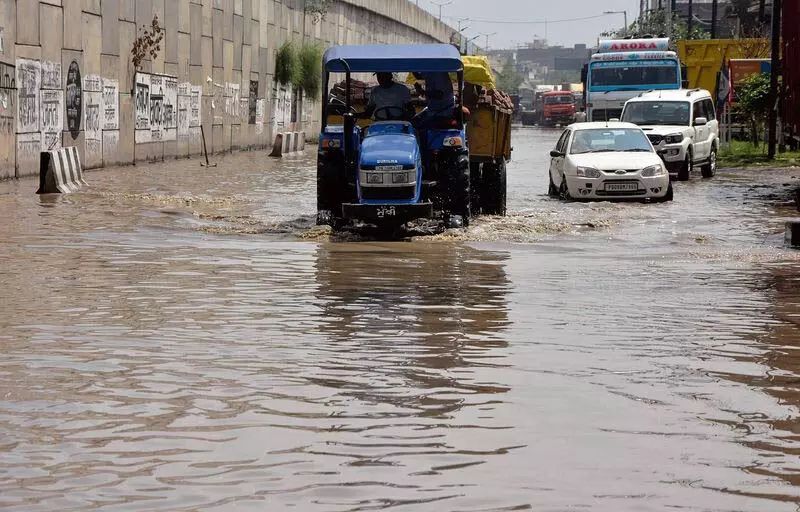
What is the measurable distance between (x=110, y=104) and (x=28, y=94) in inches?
216

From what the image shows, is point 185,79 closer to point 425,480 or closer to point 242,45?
point 242,45

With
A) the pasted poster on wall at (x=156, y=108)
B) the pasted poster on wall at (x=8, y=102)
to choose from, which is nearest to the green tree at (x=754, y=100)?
the pasted poster on wall at (x=156, y=108)

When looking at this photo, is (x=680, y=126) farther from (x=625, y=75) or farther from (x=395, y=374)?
(x=395, y=374)

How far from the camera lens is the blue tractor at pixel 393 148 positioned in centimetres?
1623

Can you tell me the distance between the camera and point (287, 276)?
1284 cm

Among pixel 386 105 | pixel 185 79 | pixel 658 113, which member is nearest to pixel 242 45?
pixel 185 79

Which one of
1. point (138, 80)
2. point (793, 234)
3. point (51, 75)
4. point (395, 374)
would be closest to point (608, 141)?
point (793, 234)

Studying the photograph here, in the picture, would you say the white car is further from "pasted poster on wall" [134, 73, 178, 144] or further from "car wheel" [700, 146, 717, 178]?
"pasted poster on wall" [134, 73, 178, 144]

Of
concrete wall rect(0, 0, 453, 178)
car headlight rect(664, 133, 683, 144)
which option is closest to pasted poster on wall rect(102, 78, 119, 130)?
concrete wall rect(0, 0, 453, 178)

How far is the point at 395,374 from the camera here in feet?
26.4

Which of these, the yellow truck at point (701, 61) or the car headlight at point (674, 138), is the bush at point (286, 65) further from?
the car headlight at point (674, 138)

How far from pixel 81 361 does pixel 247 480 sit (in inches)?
110

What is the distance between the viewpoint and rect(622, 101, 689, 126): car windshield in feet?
103

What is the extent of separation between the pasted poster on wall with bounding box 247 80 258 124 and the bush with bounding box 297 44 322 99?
15.6 feet
